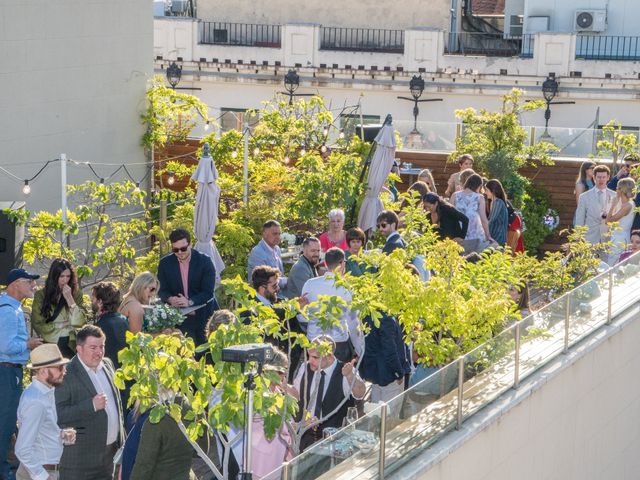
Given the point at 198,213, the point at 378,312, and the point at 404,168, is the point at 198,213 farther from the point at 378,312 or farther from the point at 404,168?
the point at 404,168

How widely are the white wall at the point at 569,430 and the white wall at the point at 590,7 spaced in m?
25.6

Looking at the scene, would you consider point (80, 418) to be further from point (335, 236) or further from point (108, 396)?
point (335, 236)

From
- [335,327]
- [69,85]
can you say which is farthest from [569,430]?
[69,85]

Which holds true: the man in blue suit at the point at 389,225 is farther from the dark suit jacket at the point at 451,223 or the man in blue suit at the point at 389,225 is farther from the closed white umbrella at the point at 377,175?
the closed white umbrella at the point at 377,175

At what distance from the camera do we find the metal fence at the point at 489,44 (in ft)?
129

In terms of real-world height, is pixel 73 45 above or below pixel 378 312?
above

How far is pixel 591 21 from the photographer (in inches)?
1538

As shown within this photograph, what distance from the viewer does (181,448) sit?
364 inches

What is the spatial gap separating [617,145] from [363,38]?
770 inches

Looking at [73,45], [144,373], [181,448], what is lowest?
[181,448]

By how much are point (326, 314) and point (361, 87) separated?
26776mm

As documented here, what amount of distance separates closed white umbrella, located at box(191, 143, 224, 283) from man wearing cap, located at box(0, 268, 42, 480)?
13.6 ft

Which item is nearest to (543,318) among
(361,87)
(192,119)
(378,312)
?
(378,312)

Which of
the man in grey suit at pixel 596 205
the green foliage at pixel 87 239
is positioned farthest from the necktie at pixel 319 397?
the man in grey suit at pixel 596 205
